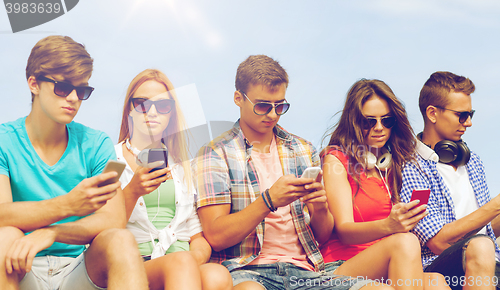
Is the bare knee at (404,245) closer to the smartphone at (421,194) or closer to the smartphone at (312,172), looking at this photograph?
the smartphone at (421,194)

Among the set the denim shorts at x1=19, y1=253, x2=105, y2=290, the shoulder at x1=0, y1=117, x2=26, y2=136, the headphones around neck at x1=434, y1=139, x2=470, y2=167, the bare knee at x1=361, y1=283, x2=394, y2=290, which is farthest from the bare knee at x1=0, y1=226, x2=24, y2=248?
the headphones around neck at x1=434, y1=139, x2=470, y2=167

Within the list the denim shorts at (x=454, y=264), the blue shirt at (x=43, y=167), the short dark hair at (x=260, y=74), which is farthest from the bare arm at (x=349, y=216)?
the blue shirt at (x=43, y=167)

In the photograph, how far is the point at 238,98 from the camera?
4.42m

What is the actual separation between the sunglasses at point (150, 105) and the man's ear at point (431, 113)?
3.14 meters

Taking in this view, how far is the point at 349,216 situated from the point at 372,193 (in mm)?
510

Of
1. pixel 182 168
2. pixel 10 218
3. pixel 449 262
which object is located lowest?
pixel 449 262

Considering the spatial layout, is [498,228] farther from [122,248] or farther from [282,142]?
[122,248]

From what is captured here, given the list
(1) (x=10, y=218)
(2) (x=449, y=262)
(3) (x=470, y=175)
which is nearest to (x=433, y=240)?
(2) (x=449, y=262)

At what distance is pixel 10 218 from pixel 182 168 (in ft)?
5.69

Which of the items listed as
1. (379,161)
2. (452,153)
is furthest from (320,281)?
(452,153)

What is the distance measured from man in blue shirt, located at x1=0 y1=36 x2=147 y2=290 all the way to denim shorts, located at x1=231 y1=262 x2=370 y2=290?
958mm

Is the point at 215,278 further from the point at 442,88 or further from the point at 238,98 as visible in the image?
the point at 442,88

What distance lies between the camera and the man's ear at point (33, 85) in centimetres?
369

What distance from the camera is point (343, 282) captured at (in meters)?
3.58
